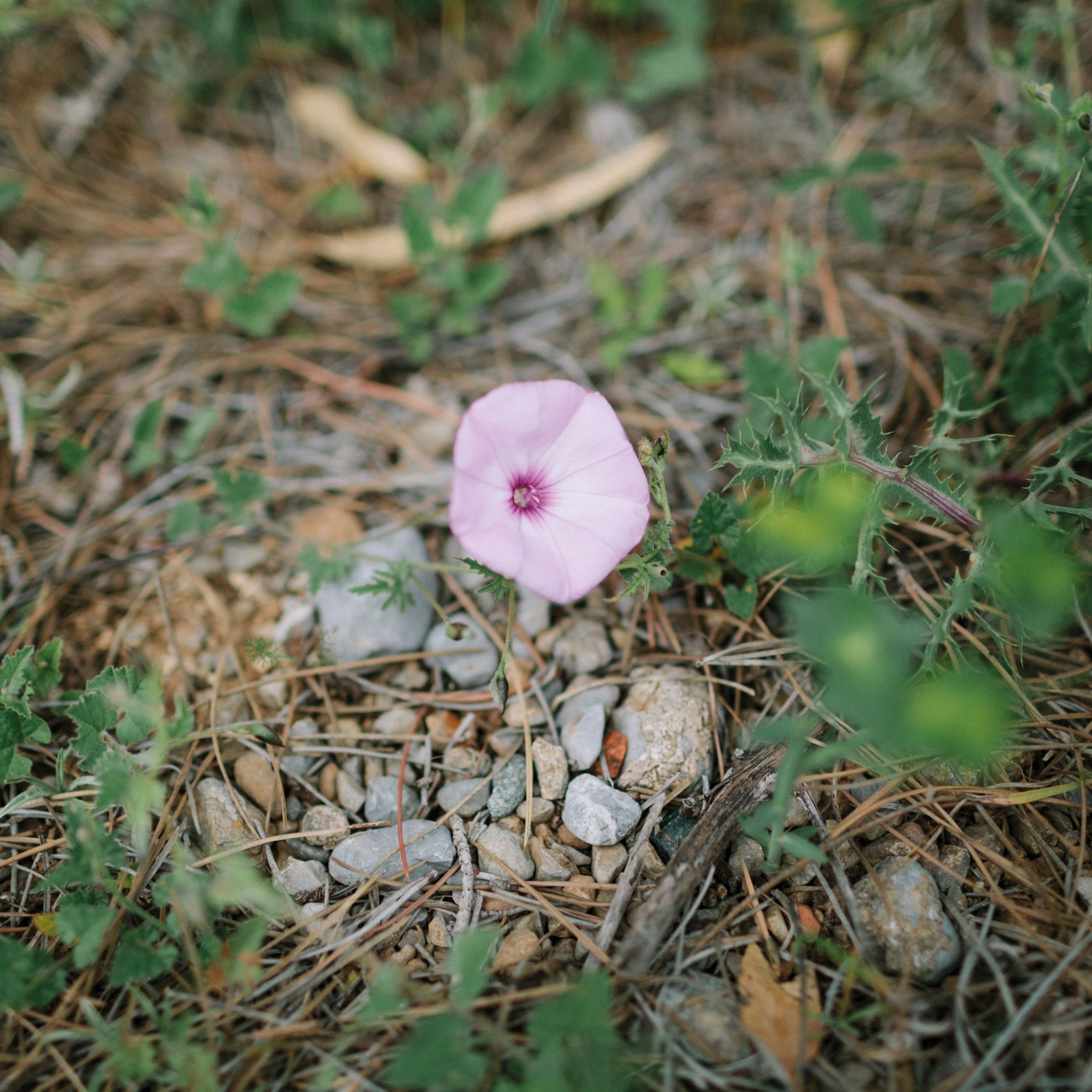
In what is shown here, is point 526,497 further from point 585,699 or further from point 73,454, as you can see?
point 73,454

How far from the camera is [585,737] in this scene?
1861mm

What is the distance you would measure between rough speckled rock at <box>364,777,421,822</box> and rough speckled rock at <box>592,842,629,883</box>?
0.44 metres

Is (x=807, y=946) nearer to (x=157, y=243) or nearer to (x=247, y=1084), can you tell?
(x=247, y=1084)

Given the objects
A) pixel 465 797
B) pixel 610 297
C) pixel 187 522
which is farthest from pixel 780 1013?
pixel 610 297

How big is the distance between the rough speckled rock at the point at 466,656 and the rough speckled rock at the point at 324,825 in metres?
0.44

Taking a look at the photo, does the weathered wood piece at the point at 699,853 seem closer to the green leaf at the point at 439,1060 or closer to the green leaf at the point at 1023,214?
the green leaf at the point at 439,1060

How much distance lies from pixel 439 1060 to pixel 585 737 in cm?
75

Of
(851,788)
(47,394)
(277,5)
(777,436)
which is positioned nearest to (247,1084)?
(851,788)

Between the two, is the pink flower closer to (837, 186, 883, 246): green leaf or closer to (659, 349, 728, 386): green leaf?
(659, 349, 728, 386): green leaf

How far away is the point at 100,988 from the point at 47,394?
1836 millimetres

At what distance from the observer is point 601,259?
2.83 m

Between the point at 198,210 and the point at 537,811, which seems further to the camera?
the point at 198,210

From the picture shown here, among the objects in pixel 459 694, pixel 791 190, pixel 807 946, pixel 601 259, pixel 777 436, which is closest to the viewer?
pixel 807 946

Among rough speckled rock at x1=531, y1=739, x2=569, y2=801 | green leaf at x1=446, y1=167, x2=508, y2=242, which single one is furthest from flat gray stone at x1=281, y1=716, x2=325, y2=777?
green leaf at x1=446, y1=167, x2=508, y2=242
